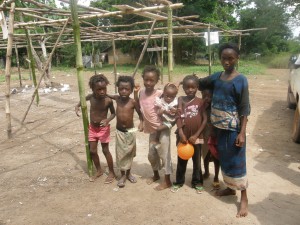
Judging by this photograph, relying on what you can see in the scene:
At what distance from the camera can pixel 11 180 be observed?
3732mm

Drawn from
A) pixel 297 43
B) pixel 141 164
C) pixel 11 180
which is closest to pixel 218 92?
pixel 141 164

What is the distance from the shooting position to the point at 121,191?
11.2ft

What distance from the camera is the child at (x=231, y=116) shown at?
8.87ft

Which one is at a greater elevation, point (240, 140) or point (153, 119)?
point (153, 119)

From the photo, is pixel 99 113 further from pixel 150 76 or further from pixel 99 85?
pixel 150 76

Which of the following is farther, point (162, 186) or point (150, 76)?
point (162, 186)

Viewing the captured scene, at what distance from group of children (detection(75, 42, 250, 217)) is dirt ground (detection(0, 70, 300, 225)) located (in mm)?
207

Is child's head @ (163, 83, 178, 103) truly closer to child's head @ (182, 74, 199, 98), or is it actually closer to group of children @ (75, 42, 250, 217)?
group of children @ (75, 42, 250, 217)

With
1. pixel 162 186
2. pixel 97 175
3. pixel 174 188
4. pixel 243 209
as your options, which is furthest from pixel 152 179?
pixel 243 209

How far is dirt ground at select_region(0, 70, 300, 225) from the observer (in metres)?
2.86

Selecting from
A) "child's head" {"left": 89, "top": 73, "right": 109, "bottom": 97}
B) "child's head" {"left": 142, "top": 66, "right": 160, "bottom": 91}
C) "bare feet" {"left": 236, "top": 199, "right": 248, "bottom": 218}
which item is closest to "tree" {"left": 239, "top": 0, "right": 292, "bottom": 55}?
"child's head" {"left": 142, "top": 66, "right": 160, "bottom": 91}

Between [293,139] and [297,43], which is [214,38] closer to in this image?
[293,139]

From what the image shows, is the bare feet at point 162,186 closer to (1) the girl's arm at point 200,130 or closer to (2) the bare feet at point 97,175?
(1) the girl's arm at point 200,130

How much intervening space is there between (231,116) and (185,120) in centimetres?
53
